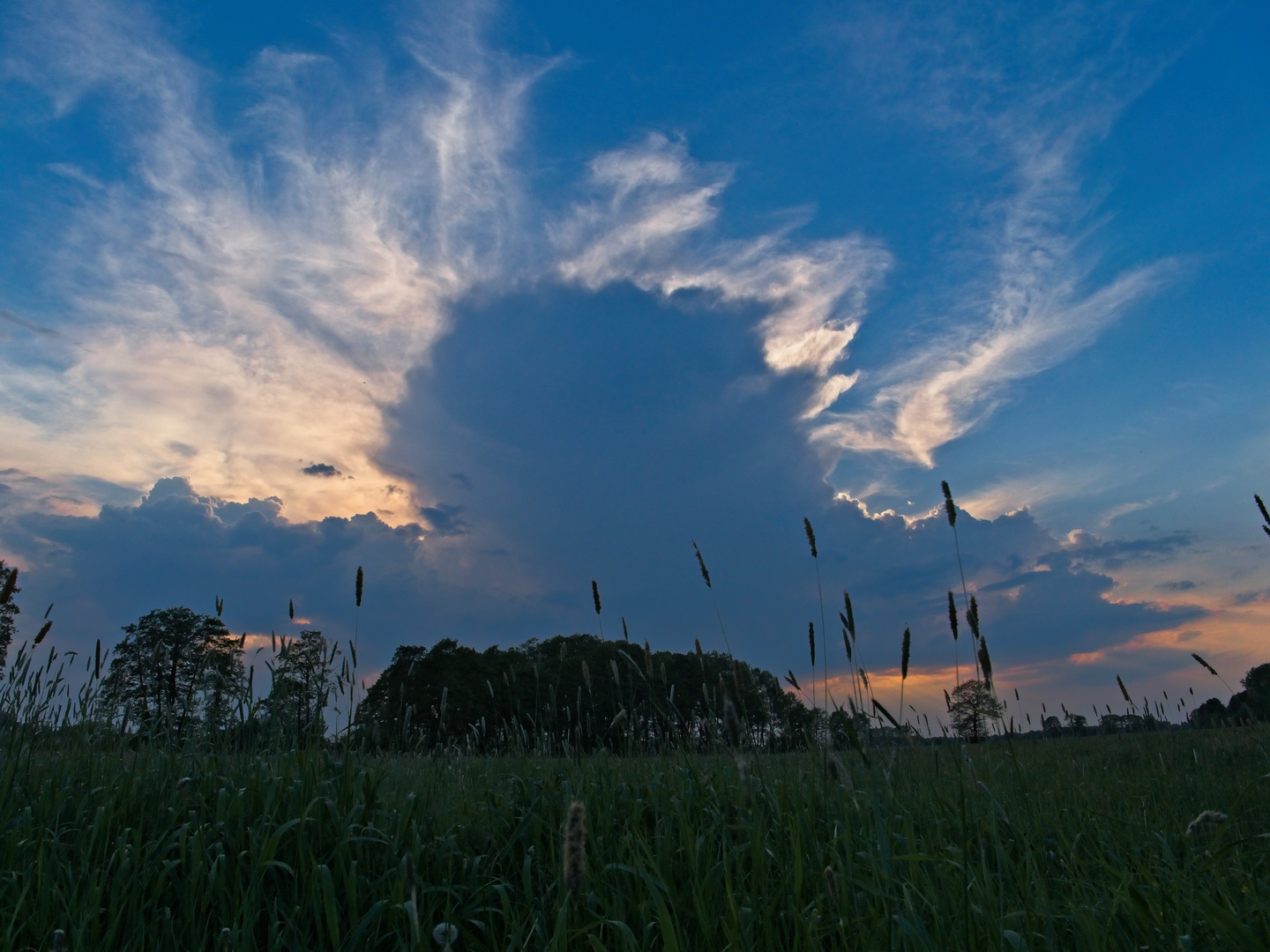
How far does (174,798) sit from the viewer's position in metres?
4.52

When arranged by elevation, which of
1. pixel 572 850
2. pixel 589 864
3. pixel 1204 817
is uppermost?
pixel 572 850

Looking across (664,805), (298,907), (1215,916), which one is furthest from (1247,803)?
(298,907)

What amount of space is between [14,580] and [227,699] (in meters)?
1.85

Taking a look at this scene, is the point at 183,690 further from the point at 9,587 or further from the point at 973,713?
the point at 973,713

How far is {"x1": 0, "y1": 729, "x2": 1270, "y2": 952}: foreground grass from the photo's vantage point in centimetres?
306

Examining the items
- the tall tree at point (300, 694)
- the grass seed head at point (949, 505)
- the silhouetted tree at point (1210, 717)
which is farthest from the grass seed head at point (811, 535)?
the silhouetted tree at point (1210, 717)

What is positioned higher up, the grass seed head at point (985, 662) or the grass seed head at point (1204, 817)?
the grass seed head at point (985, 662)

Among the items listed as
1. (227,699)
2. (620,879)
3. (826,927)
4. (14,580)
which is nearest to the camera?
(826,927)

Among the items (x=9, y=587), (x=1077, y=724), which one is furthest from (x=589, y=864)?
(x=1077, y=724)

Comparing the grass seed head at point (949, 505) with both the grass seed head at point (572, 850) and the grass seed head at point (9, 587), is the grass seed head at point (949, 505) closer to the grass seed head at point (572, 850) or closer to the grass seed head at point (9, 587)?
the grass seed head at point (572, 850)

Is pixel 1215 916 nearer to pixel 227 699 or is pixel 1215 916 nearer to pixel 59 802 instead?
pixel 59 802

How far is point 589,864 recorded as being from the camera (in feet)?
13.6

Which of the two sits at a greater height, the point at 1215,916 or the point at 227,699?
the point at 227,699

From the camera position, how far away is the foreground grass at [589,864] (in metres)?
3.06
